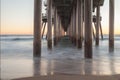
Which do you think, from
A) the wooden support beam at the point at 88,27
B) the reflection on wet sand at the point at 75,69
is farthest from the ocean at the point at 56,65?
the wooden support beam at the point at 88,27

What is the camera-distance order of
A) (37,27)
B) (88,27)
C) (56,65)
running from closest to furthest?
(56,65), (88,27), (37,27)

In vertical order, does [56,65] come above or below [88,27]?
below

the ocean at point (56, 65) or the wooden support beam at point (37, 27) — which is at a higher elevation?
the wooden support beam at point (37, 27)

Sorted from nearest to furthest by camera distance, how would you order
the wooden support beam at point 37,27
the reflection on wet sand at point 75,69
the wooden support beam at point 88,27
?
1. the reflection on wet sand at point 75,69
2. the wooden support beam at point 88,27
3. the wooden support beam at point 37,27

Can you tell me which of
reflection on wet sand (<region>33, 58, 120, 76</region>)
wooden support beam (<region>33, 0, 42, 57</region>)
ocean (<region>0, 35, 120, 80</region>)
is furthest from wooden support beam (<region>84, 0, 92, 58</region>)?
wooden support beam (<region>33, 0, 42, 57</region>)

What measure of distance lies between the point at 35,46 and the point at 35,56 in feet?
1.72

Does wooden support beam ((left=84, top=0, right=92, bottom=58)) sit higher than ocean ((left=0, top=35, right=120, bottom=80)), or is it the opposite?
wooden support beam ((left=84, top=0, right=92, bottom=58))

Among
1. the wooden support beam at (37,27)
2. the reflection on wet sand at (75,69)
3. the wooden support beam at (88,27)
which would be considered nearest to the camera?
the reflection on wet sand at (75,69)

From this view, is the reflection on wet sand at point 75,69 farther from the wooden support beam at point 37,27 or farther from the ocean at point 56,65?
the wooden support beam at point 37,27

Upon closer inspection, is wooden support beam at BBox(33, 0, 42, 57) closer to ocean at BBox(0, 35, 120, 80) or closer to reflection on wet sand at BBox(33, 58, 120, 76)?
ocean at BBox(0, 35, 120, 80)

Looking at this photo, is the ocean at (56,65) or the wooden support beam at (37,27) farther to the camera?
the wooden support beam at (37,27)

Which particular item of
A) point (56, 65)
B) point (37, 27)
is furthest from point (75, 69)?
point (37, 27)

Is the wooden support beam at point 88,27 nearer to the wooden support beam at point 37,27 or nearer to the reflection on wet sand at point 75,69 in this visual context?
the reflection on wet sand at point 75,69

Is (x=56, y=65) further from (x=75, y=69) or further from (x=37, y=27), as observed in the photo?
(x=37, y=27)
